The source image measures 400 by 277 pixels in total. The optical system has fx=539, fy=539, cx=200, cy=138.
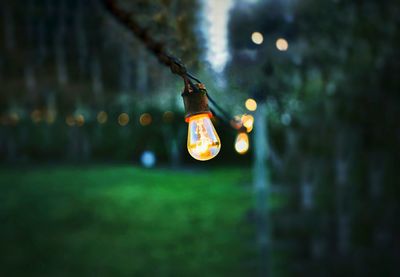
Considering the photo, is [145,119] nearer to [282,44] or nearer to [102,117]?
[102,117]

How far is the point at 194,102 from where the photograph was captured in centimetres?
131

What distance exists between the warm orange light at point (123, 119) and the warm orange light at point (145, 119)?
52cm

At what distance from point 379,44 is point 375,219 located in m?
2.43

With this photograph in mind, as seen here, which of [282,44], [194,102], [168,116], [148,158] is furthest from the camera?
[168,116]

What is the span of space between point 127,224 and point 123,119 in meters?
4.18

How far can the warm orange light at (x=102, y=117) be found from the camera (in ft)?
43.1

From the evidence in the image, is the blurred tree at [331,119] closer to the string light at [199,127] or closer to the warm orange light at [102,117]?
the string light at [199,127]

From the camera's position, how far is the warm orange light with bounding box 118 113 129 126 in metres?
11.9

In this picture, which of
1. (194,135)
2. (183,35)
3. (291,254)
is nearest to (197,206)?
(291,254)

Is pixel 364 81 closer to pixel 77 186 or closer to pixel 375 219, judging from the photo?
pixel 375 219

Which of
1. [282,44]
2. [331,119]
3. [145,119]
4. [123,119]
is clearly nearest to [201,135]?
[282,44]

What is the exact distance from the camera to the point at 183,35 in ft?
9.74

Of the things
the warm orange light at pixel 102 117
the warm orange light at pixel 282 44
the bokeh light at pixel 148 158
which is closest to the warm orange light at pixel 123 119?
the warm orange light at pixel 102 117

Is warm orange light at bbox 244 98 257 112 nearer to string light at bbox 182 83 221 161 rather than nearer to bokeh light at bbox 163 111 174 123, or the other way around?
string light at bbox 182 83 221 161
